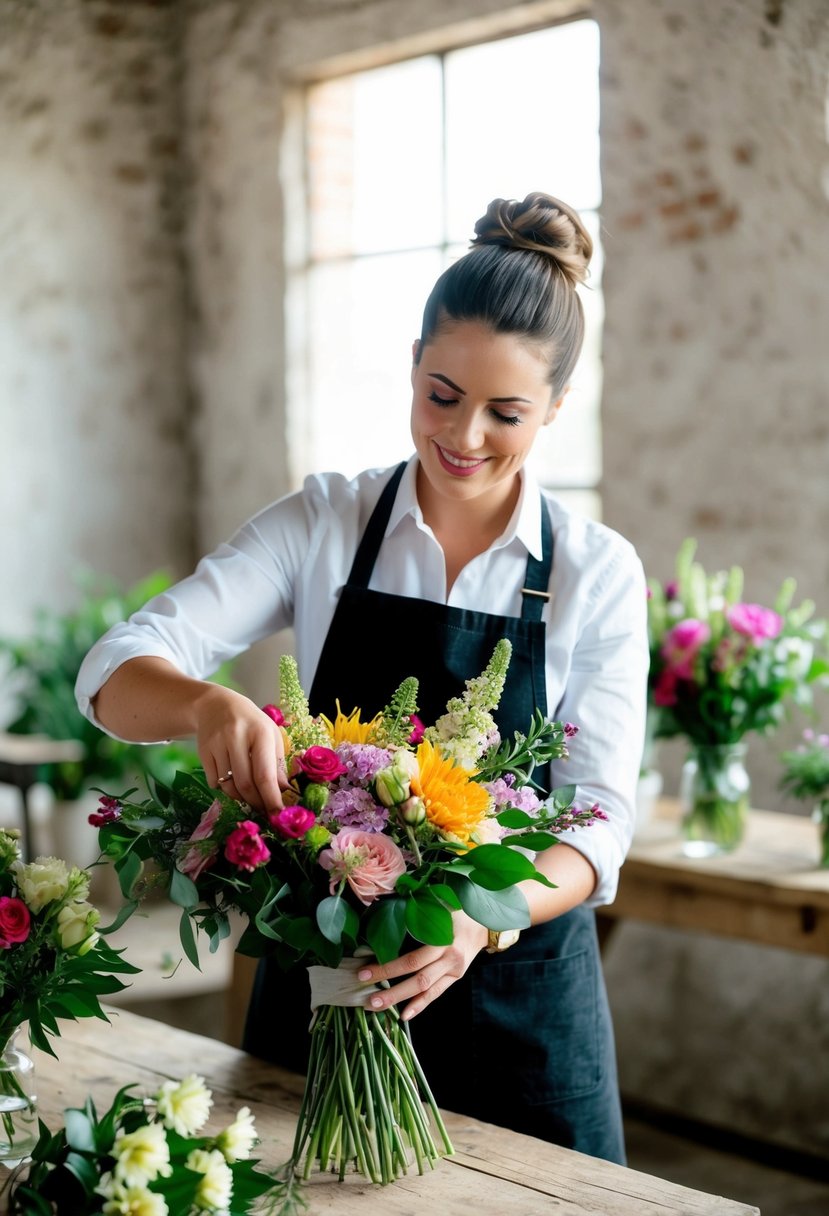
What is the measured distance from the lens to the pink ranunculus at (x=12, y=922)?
1355 millimetres

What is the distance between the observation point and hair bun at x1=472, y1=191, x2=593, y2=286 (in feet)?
5.71

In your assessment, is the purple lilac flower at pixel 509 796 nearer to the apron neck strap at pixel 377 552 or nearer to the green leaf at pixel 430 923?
the green leaf at pixel 430 923

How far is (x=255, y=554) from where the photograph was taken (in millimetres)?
1868

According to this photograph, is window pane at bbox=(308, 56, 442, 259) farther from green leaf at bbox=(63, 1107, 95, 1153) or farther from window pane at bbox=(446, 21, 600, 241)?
green leaf at bbox=(63, 1107, 95, 1153)

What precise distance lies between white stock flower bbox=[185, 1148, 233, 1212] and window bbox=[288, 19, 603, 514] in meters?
3.12

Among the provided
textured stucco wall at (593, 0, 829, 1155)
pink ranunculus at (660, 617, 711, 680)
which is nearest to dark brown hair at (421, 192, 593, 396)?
pink ranunculus at (660, 617, 711, 680)

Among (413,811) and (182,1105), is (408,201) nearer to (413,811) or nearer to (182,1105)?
(413,811)

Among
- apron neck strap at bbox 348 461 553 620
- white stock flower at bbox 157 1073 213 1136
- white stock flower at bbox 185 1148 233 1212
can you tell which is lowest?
white stock flower at bbox 185 1148 233 1212

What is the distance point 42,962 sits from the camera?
4.60 ft

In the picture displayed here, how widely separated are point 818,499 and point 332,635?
2.01m

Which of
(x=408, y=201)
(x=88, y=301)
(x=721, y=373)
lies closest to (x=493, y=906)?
(x=721, y=373)

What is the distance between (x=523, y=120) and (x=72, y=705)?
231 cm

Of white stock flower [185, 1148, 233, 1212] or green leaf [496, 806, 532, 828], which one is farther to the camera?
green leaf [496, 806, 532, 828]

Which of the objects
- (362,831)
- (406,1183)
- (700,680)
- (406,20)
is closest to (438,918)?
(362,831)
